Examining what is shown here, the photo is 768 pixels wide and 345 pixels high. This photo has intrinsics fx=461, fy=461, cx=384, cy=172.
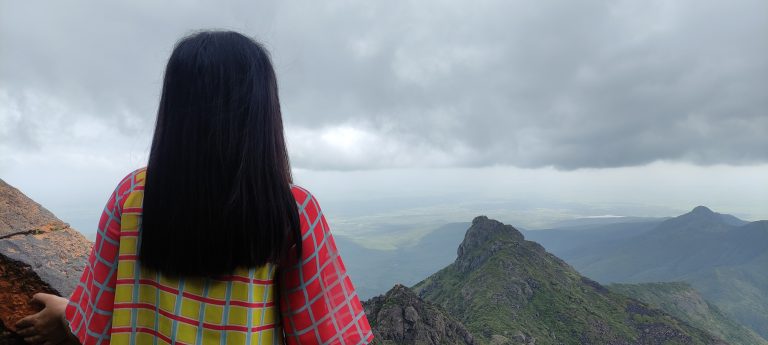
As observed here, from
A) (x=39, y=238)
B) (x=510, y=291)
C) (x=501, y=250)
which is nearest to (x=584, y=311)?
(x=510, y=291)

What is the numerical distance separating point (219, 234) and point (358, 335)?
0.98 m

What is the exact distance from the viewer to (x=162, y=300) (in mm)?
2443

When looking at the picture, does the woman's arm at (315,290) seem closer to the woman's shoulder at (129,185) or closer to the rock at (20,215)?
the woman's shoulder at (129,185)

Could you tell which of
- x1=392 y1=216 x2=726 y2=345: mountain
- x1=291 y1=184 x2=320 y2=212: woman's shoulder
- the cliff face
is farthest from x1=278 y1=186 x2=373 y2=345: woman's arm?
x1=392 y1=216 x2=726 y2=345: mountain

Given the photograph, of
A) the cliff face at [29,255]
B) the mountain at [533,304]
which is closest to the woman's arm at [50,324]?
the cliff face at [29,255]

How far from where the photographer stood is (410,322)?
74312 millimetres

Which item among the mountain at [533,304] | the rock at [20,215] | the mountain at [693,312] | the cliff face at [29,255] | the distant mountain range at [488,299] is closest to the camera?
the cliff face at [29,255]

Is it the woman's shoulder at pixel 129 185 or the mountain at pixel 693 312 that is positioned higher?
the woman's shoulder at pixel 129 185

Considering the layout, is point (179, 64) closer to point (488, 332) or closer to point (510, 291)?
point (488, 332)

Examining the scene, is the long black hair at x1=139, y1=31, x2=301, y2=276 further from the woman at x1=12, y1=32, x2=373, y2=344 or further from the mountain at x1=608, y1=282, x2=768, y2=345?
the mountain at x1=608, y1=282, x2=768, y2=345

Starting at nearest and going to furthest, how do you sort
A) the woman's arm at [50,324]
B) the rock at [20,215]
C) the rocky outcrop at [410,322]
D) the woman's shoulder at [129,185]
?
the woman's shoulder at [129,185] < the woman's arm at [50,324] < the rock at [20,215] < the rocky outcrop at [410,322]

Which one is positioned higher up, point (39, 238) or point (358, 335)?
point (39, 238)

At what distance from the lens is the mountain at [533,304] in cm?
9975

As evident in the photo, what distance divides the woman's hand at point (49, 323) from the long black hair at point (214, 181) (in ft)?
4.20
